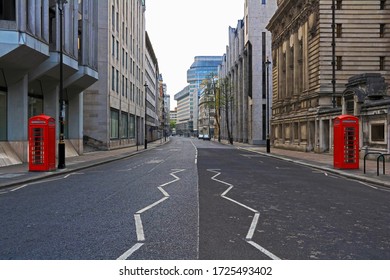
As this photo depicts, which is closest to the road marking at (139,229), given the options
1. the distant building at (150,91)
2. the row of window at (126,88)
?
the row of window at (126,88)

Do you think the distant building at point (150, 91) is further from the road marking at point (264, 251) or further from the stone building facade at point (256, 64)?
the road marking at point (264, 251)

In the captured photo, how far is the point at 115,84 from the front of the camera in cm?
4531

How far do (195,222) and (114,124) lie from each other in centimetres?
3976

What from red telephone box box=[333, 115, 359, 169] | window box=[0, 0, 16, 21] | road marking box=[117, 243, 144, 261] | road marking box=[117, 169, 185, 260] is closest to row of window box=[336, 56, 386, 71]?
red telephone box box=[333, 115, 359, 169]

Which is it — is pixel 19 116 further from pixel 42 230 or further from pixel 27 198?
pixel 42 230

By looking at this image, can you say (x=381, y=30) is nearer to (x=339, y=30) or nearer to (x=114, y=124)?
(x=339, y=30)

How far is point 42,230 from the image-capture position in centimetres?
685

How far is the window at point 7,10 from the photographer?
20750 mm

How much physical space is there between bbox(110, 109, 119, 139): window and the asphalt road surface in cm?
3165

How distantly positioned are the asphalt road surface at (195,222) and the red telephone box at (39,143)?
5.29 meters

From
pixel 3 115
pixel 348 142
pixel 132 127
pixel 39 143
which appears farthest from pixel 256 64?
pixel 39 143

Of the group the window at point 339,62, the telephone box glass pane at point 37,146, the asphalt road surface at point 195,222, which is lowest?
the asphalt road surface at point 195,222

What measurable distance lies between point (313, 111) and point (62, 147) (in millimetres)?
25235

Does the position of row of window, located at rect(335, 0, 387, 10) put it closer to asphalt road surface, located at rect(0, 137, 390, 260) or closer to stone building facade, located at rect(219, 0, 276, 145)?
asphalt road surface, located at rect(0, 137, 390, 260)
